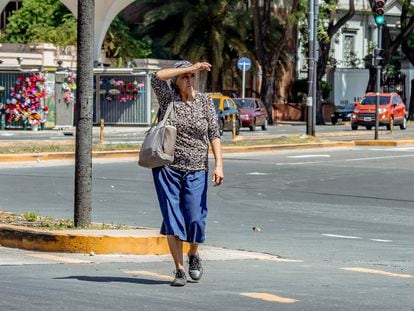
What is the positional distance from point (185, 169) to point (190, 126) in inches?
15.1

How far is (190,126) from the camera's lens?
1043 centimetres

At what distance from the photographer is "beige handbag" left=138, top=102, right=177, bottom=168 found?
10.2 meters

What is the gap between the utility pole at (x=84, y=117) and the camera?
13.1m

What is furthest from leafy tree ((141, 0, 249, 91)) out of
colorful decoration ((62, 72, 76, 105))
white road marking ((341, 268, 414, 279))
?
white road marking ((341, 268, 414, 279))

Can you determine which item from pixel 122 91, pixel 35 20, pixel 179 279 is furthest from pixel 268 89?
pixel 179 279

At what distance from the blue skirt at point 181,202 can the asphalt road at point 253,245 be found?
453mm

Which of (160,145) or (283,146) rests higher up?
(160,145)

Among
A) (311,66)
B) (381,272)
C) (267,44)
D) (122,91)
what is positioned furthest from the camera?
(267,44)

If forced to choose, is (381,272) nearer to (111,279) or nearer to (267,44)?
(111,279)

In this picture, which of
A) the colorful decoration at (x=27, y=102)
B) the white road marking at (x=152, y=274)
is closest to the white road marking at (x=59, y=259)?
the white road marking at (x=152, y=274)

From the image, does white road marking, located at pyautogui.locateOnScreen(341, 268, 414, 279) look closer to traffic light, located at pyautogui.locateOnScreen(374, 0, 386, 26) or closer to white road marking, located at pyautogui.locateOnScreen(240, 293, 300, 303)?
white road marking, located at pyautogui.locateOnScreen(240, 293, 300, 303)

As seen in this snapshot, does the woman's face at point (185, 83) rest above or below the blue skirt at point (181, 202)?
above

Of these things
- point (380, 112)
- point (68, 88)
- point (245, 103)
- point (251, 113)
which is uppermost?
point (68, 88)

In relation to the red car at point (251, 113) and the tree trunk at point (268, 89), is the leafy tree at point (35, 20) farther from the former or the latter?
the red car at point (251, 113)
